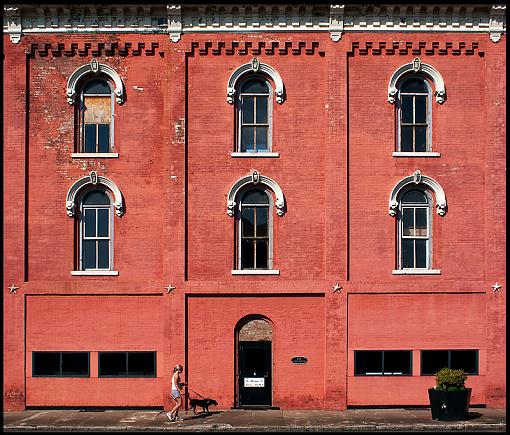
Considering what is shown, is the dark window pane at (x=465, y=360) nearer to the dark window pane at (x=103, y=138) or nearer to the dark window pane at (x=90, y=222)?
the dark window pane at (x=90, y=222)

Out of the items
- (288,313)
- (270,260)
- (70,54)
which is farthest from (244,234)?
(70,54)

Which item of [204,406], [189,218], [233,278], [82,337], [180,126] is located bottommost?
[204,406]

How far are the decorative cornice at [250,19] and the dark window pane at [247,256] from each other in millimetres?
6638

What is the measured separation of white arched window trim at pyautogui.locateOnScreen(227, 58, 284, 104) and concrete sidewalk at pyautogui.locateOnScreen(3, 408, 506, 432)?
372 inches

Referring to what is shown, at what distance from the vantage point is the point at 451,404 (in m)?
21.5

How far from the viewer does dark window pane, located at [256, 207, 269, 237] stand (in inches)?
945

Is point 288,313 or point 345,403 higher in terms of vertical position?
point 288,313

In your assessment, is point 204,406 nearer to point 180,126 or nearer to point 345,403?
point 345,403

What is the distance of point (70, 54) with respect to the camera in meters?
24.2

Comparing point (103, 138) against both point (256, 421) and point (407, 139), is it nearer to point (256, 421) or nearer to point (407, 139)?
point (407, 139)

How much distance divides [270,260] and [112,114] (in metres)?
6.69

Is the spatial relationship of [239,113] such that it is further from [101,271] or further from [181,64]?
[101,271]

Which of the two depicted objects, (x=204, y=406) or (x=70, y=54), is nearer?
(x=204, y=406)

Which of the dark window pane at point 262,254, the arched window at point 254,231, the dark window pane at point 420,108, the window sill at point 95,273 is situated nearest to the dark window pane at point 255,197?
the arched window at point 254,231
